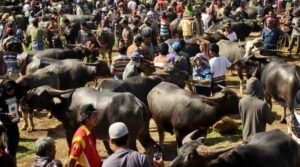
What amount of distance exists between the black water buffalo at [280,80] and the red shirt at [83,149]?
633 cm

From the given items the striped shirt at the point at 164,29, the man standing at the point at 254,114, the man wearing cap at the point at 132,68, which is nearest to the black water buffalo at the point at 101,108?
the man wearing cap at the point at 132,68

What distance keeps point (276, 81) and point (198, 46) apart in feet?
17.9

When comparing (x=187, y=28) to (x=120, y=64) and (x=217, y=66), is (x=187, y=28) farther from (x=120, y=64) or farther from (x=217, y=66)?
(x=217, y=66)

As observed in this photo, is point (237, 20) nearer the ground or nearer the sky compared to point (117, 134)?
nearer the ground

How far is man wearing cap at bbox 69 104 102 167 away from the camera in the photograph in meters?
7.57

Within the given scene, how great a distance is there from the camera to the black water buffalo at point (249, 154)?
729cm

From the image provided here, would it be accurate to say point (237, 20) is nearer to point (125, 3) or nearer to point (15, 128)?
point (125, 3)

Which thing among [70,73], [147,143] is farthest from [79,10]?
[147,143]

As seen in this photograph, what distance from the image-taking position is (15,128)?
986 centimetres

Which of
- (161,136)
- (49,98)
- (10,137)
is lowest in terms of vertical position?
(161,136)

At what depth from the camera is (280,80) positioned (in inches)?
529

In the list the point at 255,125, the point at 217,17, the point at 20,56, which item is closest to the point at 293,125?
the point at 255,125

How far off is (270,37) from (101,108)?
30.7ft

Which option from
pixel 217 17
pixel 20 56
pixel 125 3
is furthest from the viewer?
pixel 125 3
